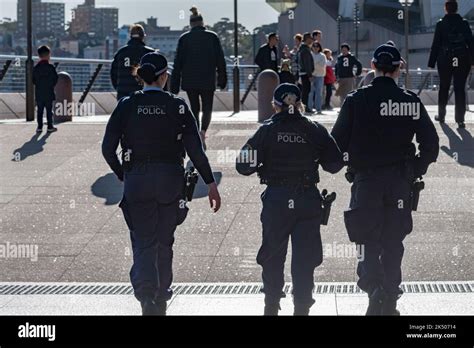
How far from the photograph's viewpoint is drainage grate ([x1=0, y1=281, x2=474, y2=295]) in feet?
30.7

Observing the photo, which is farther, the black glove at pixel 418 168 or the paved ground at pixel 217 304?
the paved ground at pixel 217 304

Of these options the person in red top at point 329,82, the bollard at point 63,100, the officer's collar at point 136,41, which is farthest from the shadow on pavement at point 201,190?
the person in red top at point 329,82

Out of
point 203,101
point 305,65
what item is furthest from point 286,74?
point 203,101

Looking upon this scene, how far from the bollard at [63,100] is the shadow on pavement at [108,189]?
671 centimetres

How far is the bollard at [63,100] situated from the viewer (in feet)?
68.8

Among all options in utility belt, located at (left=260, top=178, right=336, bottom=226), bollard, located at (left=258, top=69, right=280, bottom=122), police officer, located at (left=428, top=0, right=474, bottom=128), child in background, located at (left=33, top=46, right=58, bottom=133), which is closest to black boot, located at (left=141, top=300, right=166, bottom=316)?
utility belt, located at (left=260, top=178, right=336, bottom=226)

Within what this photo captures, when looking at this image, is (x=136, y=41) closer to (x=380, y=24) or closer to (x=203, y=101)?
(x=203, y=101)

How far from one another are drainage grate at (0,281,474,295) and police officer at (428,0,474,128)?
8.25 m

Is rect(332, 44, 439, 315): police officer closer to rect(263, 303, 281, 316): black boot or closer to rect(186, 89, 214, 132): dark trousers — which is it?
rect(263, 303, 281, 316): black boot

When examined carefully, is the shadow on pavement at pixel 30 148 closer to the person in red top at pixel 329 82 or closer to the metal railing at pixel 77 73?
the metal railing at pixel 77 73

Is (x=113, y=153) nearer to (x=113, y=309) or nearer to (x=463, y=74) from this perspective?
(x=113, y=309)

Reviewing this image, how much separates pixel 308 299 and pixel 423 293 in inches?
62.1

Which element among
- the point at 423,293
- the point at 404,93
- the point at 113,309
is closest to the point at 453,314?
the point at 423,293
